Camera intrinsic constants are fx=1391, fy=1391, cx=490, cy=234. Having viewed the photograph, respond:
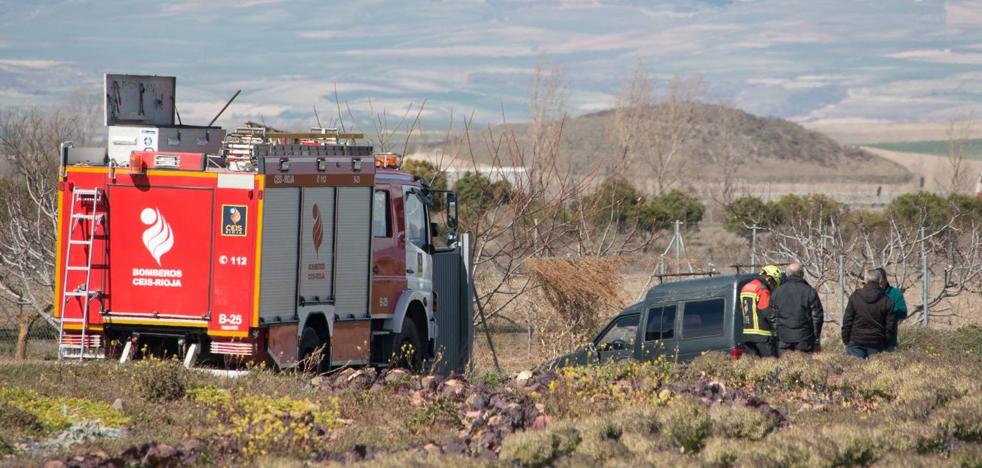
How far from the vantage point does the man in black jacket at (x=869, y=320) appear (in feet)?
50.7

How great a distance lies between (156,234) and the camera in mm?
15055

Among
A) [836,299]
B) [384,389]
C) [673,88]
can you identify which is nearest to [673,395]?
[384,389]

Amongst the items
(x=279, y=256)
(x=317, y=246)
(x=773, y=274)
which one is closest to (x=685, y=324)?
(x=773, y=274)

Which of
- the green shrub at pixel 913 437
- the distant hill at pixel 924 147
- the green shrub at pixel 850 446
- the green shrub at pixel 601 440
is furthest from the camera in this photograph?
the distant hill at pixel 924 147

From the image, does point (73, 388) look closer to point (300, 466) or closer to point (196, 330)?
point (196, 330)

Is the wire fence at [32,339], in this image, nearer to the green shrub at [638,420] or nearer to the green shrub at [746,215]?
the green shrub at [638,420]

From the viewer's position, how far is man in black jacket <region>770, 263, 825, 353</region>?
14781 mm

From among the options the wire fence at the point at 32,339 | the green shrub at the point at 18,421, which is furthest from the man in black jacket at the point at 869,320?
the wire fence at the point at 32,339

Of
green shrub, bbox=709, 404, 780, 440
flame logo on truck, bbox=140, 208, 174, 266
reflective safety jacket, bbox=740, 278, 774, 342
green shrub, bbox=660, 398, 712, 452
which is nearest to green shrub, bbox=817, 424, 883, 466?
green shrub, bbox=709, 404, 780, 440

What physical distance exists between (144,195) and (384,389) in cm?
373

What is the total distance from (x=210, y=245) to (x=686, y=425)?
6.79 m

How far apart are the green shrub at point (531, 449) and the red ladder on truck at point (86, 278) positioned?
24.0ft

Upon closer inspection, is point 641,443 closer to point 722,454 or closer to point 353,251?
point 722,454

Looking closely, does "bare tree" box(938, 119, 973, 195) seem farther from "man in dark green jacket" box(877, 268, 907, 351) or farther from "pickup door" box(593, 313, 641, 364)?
"pickup door" box(593, 313, 641, 364)
